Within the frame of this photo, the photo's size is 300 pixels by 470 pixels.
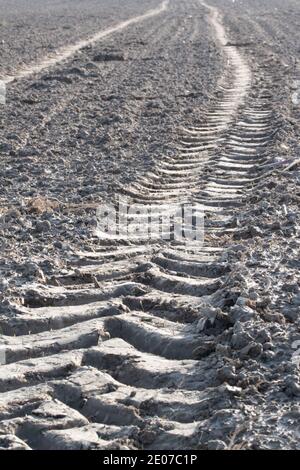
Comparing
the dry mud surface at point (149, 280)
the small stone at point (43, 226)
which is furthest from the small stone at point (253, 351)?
the small stone at point (43, 226)

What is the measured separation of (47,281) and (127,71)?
12.3m

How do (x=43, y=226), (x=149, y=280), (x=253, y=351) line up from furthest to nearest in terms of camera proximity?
1. (x=43, y=226)
2. (x=149, y=280)
3. (x=253, y=351)

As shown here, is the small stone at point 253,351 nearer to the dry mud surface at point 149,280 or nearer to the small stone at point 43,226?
the dry mud surface at point 149,280

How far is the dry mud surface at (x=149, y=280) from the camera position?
3898 mm

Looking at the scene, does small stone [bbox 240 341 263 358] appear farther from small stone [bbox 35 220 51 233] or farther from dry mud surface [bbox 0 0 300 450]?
small stone [bbox 35 220 51 233]

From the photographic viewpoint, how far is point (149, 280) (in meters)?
5.68

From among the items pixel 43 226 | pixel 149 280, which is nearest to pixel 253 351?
pixel 149 280

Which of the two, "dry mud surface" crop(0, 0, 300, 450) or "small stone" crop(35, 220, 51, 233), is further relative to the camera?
"small stone" crop(35, 220, 51, 233)

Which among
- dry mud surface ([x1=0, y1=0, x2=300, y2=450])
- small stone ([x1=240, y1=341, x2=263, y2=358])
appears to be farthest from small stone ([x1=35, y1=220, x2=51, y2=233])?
small stone ([x1=240, y1=341, x2=263, y2=358])

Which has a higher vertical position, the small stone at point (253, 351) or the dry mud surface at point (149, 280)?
the small stone at point (253, 351)

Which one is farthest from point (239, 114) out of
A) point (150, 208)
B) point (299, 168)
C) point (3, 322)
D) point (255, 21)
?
point (255, 21)

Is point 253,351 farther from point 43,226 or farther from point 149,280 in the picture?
point 43,226

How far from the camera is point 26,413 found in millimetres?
3986

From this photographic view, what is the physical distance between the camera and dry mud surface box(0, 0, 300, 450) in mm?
3898
